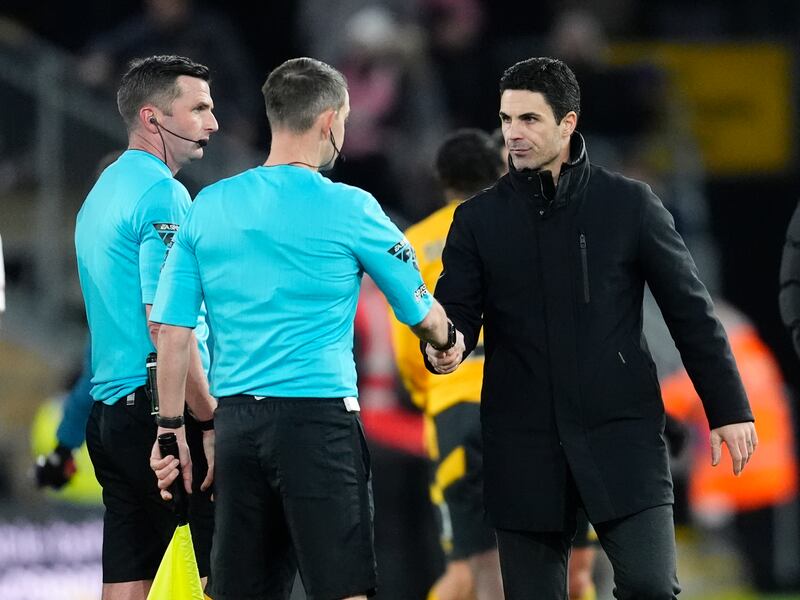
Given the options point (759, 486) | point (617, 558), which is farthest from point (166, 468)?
point (759, 486)

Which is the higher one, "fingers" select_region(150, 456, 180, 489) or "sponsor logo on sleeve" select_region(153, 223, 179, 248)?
"sponsor logo on sleeve" select_region(153, 223, 179, 248)

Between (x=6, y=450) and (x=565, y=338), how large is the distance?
201 inches

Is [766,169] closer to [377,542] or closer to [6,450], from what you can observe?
[377,542]

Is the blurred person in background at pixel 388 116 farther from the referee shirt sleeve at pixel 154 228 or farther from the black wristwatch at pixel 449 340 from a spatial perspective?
the black wristwatch at pixel 449 340

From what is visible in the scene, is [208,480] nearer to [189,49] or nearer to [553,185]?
[553,185]

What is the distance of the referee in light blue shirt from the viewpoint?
175 inches

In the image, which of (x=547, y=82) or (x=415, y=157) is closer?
(x=547, y=82)

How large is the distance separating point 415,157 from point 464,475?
15.1ft

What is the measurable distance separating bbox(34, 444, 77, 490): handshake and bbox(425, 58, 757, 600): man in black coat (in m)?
1.67

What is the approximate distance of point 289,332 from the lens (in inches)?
175

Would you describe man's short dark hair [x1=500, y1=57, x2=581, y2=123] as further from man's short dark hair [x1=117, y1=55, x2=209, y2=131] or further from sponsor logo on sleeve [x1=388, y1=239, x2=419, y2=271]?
man's short dark hair [x1=117, y1=55, x2=209, y2=131]

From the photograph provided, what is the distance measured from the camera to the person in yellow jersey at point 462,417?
20.0 ft

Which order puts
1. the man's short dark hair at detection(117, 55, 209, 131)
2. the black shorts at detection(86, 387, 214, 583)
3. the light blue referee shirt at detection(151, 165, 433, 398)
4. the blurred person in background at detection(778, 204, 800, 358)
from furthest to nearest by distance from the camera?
the blurred person in background at detection(778, 204, 800, 358)
the man's short dark hair at detection(117, 55, 209, 131)
the black shorts at detection(86, 387, 214, 583)
the light blue referee shirt at detection(151, 165, 433, 398)

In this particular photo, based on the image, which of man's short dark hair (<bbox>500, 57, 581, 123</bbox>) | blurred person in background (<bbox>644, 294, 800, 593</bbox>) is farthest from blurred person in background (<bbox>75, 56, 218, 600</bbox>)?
blurred person in background (<bbox>644, 294, 800, 593</bbox>)
